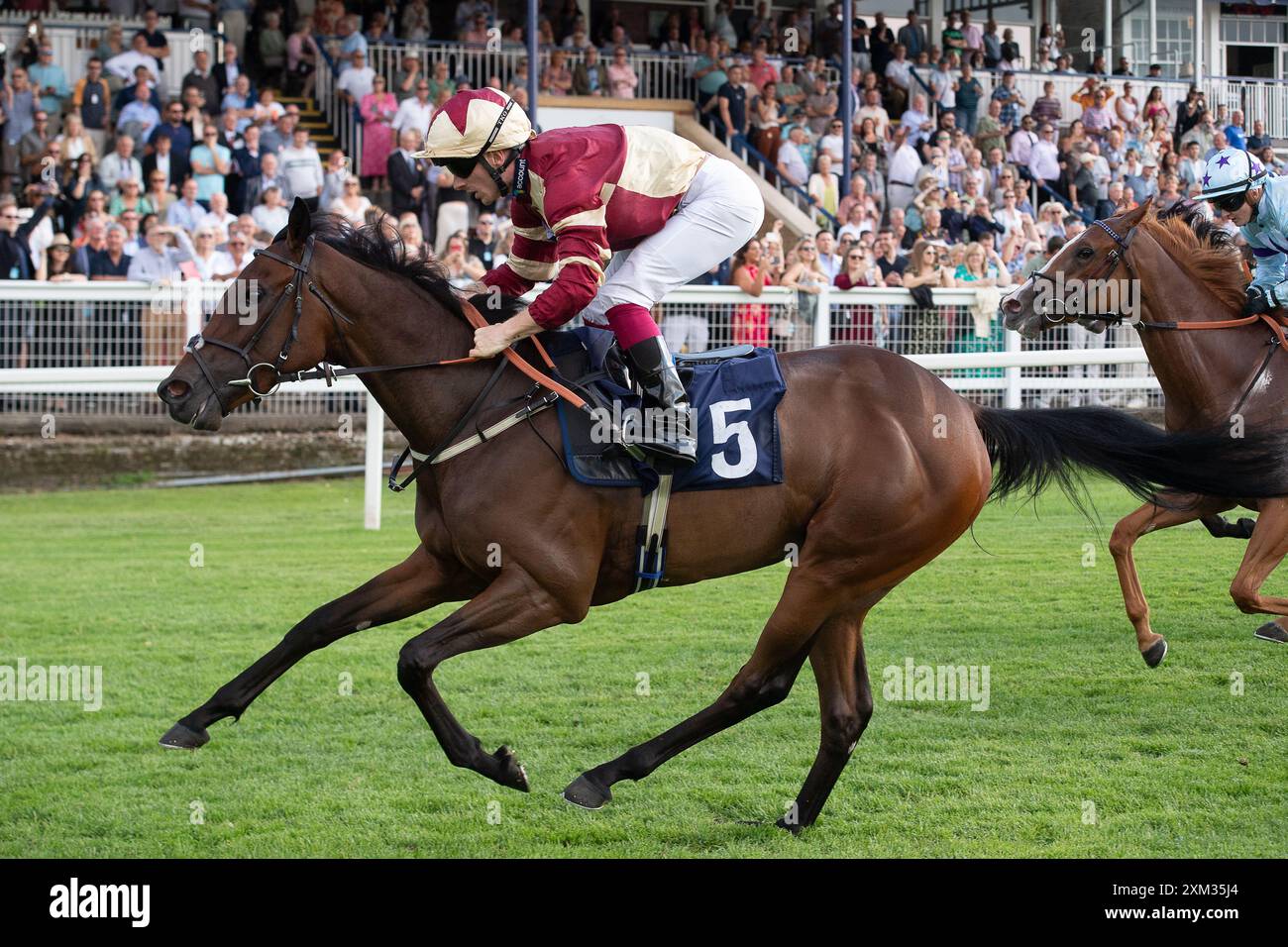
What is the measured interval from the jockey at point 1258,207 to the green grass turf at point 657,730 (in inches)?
55.7

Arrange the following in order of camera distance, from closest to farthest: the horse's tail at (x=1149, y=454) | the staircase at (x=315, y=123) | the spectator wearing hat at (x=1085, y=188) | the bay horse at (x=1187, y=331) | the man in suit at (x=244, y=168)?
the horse's tail at (x=1149, y=454) → the bay horse at (x=1187, y=331) → the man in suit at (x=244, y=168) → the staircase at (x=315, y=123) → the spectator wearing hat at (x=1085, y=188)

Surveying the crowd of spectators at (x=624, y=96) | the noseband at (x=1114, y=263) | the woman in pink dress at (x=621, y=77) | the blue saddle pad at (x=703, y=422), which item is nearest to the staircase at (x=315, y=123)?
the crowd of spectators at (x=624, y=96)

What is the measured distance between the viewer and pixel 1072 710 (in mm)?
5383

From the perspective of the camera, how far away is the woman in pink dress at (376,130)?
14.1 m

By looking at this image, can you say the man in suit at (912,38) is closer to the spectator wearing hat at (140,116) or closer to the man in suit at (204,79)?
the man in suit at (204,79)

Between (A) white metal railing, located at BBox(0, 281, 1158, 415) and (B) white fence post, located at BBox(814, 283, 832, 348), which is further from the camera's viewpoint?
(B) white fence post, located at BBox(814, 283, 832, 348)

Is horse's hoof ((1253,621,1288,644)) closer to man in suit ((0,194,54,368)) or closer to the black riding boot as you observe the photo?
the black riding boot

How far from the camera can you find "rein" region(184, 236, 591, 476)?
13.8ft

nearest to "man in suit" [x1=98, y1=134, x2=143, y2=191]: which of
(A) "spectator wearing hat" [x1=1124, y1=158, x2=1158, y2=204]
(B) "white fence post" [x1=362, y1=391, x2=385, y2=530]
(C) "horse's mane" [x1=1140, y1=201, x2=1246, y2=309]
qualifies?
(B) "white fence post" [x1=362, y1=391, x2=385, y2=530]

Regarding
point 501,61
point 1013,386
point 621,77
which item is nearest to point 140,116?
point 501,61

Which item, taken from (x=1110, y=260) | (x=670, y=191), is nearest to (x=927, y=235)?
(x=1110, y=260)

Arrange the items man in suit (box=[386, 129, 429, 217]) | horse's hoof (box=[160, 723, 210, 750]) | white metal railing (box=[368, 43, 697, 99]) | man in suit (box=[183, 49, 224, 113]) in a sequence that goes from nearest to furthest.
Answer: horse's hoof (box=[160, 723, 210, 750]) → man in suit (box=[386, 129, 429, 217]) → man in suit (box=[183, 49, 224, 113]) → white metal railing (box=[368, 43, 697, 99])

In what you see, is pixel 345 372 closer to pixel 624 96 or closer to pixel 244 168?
pixel 244 168

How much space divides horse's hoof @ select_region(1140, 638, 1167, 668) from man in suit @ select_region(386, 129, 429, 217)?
8.60 metres
